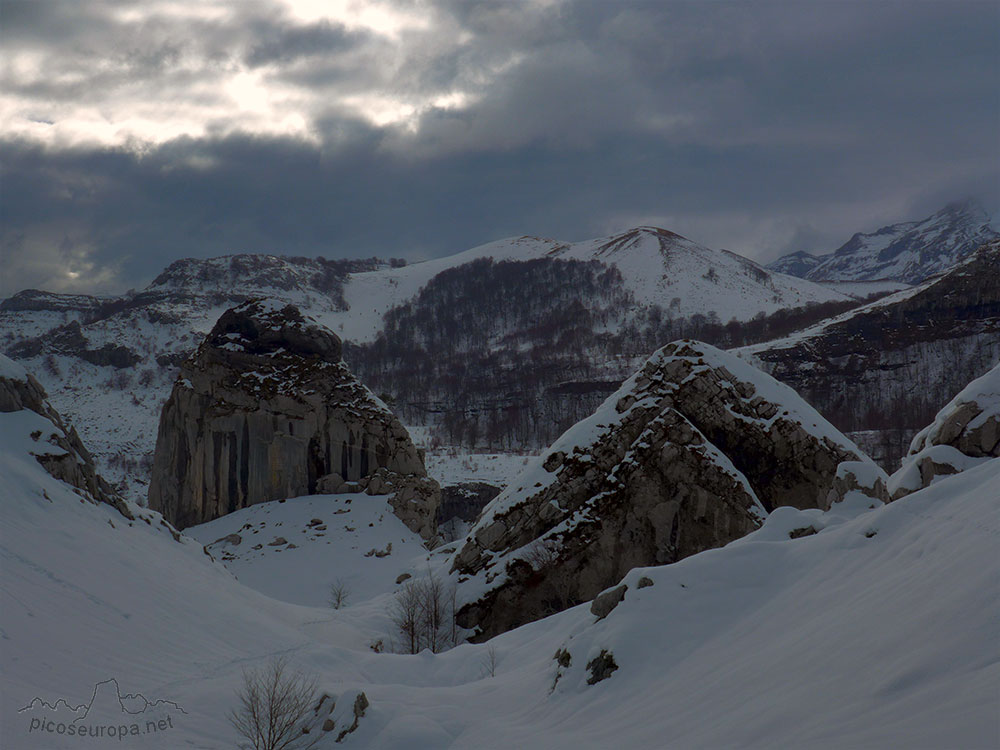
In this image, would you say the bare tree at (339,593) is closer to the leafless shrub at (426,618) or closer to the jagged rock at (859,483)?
the leafless shrub at (426,618)

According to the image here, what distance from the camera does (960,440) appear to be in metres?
17.5

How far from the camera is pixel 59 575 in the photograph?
51.7ft

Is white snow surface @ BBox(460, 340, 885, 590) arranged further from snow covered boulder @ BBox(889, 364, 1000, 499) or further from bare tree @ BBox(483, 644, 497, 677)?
snow covered boulder @ BBox(889, 364, 1000, 499)

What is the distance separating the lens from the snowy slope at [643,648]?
24.9 ft

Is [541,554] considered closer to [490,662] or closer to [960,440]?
[490,662]

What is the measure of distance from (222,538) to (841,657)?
125 ft

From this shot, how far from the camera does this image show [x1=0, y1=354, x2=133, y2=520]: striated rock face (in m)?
20.7

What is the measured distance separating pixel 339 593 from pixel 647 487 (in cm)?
1633

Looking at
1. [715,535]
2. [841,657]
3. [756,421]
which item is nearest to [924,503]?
[841,657]

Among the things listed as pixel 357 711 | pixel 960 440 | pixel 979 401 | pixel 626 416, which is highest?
pixel 626 416

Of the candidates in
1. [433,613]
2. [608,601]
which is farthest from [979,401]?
[433,613]

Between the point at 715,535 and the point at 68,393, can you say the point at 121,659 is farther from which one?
the point at 68,393

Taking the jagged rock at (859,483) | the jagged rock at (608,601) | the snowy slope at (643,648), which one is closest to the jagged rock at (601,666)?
the snowy slope at (643,648)

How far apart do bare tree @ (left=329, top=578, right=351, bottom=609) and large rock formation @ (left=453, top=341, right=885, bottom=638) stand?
8324 mm
